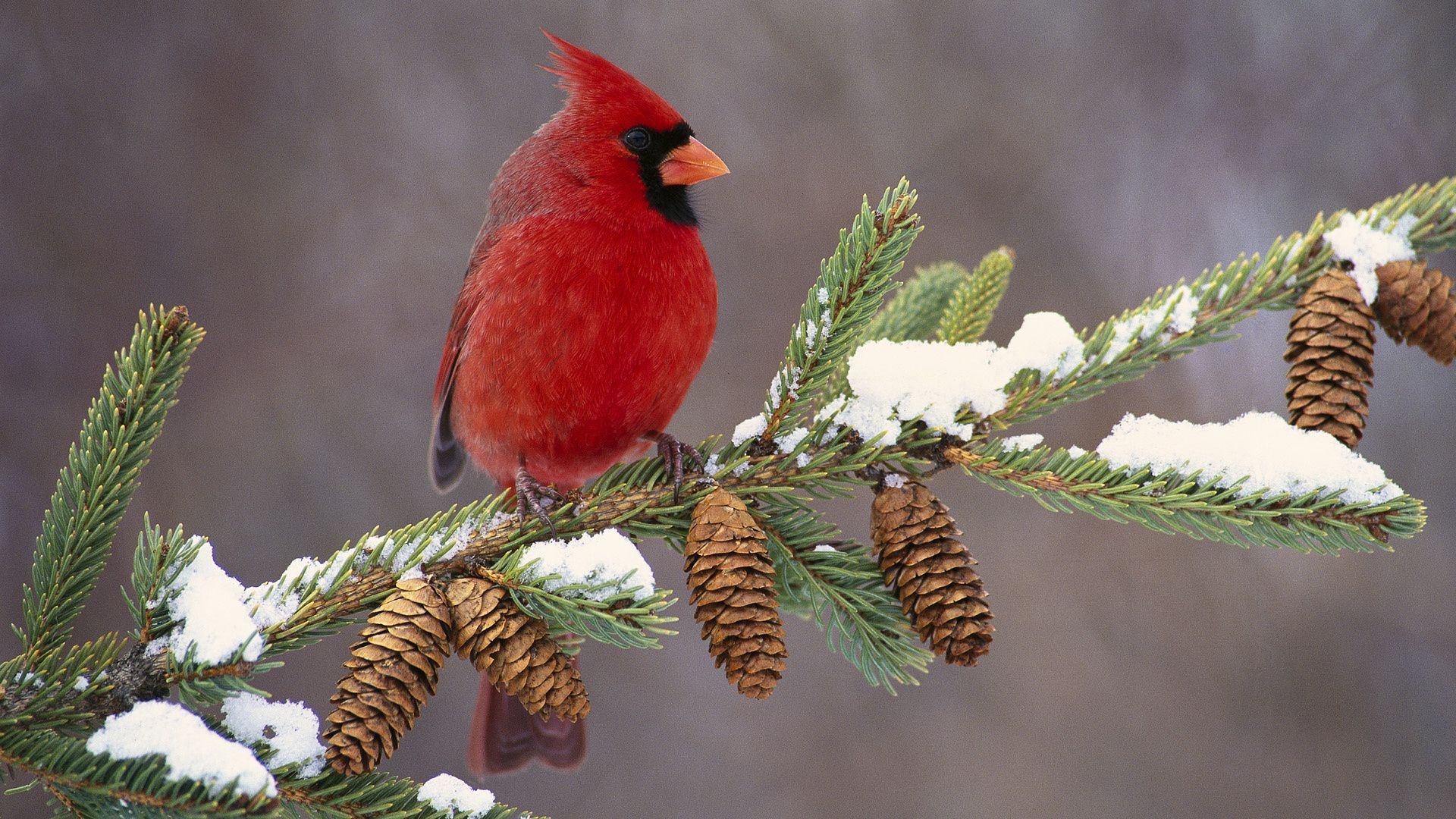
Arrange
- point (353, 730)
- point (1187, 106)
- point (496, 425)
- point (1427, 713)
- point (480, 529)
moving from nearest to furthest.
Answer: point (353, 730)
point (480, 529)
point (496, 425)
point (1427, 713)
point (1187, 106)

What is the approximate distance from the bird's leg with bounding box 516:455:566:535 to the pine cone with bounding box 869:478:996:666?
36 centimetres

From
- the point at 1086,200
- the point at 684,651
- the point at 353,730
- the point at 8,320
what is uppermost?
the point at 1086,200

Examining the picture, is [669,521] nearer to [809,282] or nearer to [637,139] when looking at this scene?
[637,139]

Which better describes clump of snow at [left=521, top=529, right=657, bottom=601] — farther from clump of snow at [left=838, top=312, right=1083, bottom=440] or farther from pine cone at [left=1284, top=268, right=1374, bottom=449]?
pine cone at [left=1284, top=268, right=1374, bottom=449]

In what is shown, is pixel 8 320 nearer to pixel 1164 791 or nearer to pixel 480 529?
pixel 480 529

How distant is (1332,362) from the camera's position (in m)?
→ 1.17

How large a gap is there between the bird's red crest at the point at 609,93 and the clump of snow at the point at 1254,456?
0.89 m

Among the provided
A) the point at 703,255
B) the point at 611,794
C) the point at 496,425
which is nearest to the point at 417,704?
the point at 496,425

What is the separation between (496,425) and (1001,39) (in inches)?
75.9

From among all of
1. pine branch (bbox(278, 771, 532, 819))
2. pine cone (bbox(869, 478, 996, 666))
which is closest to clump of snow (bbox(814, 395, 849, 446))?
pine cone (bbox(869, 478, 996, 666))

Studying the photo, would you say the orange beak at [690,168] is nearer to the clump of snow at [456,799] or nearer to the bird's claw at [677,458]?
the bird's claw at [677,458]

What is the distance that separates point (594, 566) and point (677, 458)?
294 mm

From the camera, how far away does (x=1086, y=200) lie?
9.00 feet

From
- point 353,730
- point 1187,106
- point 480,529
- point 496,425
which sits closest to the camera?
point 353,730
